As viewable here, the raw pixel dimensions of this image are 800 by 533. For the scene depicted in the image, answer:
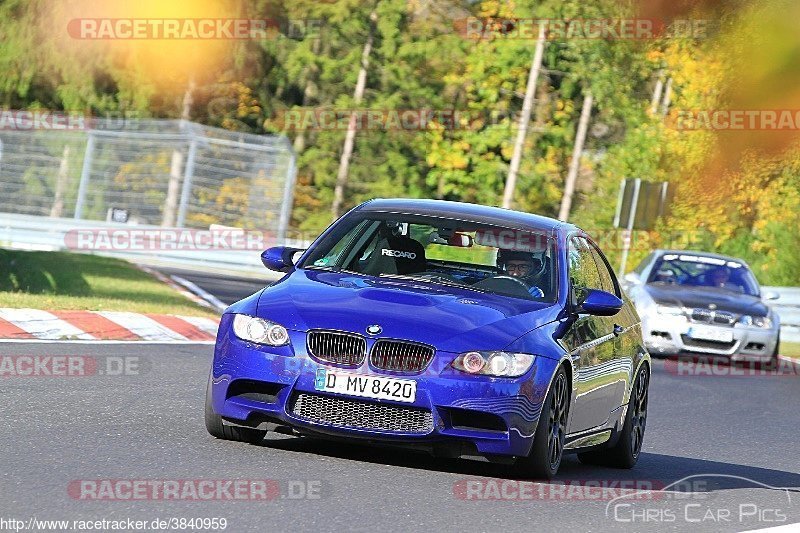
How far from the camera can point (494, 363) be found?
8.71 m

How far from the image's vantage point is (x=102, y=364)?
13.3 meters

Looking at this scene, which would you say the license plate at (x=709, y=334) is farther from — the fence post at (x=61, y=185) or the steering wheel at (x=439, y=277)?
the fence post at (x=61, y=185)

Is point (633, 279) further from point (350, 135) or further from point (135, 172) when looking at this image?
point (350, 135)

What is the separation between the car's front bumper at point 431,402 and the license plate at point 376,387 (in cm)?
3

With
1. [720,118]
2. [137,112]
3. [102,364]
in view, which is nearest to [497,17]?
[137,112]

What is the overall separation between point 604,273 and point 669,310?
36.8ft

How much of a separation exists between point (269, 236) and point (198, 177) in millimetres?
2255

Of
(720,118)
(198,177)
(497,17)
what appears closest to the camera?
(720,118)

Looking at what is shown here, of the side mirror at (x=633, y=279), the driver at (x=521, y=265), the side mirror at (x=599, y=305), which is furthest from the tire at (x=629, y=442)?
the side mirror at (x=633, y=279)

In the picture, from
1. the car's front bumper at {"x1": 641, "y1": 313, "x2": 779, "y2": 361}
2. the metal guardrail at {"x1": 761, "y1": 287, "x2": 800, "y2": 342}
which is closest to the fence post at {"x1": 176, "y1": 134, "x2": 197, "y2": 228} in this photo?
the metal guardrail at {"x1": 761, "y1": 287, "x2": 800, "y2": 342}

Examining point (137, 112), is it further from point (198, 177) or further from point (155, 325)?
point (155, 325)

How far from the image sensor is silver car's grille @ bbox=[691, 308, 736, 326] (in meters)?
22.4

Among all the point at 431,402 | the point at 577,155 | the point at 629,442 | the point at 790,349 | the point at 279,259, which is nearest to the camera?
the point at 431,402

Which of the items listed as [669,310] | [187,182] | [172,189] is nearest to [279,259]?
[669,310]
